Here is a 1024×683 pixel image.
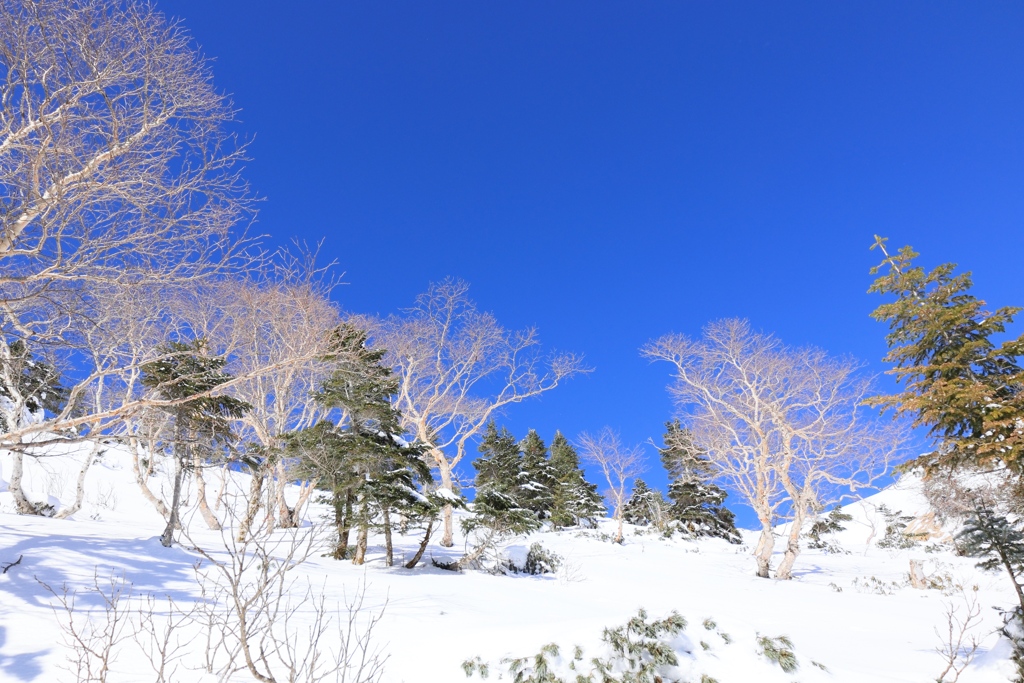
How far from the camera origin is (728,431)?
19.5 m

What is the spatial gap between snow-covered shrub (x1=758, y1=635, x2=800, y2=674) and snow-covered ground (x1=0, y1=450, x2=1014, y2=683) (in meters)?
0.06

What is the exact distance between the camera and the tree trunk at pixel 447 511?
17.6m

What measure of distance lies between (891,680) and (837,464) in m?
14.1

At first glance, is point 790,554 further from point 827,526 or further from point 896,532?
point 827,526

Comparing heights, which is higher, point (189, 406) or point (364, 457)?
point (189, 406)

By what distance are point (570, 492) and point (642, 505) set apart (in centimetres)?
769

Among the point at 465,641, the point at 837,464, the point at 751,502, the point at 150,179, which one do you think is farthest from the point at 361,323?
the point at 837,464

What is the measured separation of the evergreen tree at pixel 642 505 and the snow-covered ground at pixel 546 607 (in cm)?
1732

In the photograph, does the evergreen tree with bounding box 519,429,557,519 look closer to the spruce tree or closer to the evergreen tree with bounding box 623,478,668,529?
the spruce tree

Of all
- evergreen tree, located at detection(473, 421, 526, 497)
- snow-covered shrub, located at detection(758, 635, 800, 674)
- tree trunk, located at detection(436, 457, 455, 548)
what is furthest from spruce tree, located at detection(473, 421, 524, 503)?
snow-covered shrub, located at detection(758, 635, 800, 674)

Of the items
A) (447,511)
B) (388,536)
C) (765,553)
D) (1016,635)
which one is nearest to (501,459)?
(447,511)

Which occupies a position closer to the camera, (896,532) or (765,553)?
(765,553)

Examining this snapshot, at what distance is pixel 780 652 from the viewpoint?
4.66 meters

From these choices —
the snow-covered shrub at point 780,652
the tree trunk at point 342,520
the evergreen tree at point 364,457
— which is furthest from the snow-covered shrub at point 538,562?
the snow-covered shrub at point 780,652
